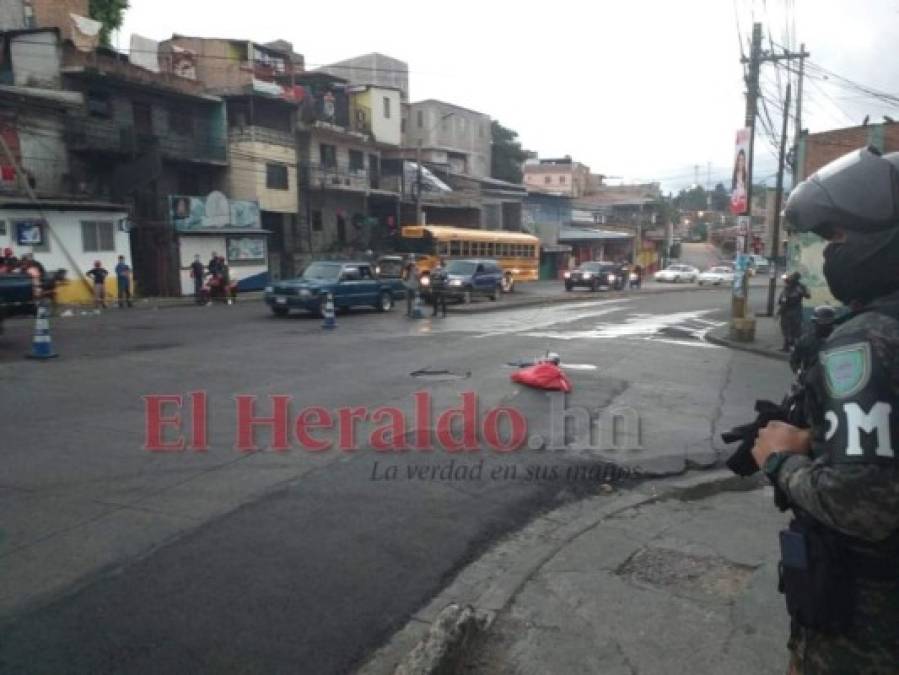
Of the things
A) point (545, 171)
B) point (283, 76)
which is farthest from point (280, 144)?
point (545, 171)

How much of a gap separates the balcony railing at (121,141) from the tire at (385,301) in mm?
13987

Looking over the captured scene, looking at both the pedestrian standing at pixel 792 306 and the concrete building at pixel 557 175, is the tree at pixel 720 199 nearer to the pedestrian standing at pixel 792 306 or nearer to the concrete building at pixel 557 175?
the concrete building at pixel 557 175

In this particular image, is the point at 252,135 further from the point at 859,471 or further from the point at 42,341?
the point at 859,471

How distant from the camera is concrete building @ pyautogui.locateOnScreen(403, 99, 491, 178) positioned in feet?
188

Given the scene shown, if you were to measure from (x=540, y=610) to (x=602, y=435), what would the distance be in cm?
413

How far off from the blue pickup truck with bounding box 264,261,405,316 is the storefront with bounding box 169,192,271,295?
9918 mm

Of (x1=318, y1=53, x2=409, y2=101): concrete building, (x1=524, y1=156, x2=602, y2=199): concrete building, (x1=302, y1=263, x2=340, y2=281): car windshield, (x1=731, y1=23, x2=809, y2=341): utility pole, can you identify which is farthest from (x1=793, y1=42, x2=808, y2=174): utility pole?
(x1=524, y1=156, x2=602, y2=199): concrete building

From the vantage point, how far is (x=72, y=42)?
29688mm

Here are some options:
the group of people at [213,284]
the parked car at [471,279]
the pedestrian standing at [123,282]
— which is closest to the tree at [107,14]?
the group of people at [213,284]

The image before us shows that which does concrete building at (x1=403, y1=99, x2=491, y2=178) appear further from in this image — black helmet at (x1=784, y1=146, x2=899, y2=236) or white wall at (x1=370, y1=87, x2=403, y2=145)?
black helmet at (x1=784, y1=146, x2=899, y2=236)

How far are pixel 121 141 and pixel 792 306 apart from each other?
2665cm

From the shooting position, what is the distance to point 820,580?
6.57 feet

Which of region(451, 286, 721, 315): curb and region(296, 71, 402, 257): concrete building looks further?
region(296, 71, 402, 257): concrete building

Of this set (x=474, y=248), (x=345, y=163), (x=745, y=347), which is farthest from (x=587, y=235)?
(x=745, y=347)
